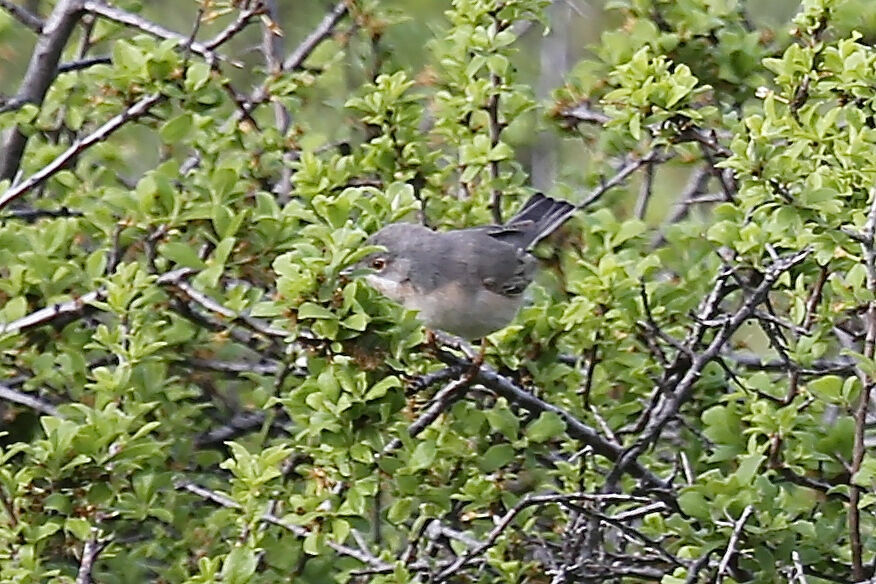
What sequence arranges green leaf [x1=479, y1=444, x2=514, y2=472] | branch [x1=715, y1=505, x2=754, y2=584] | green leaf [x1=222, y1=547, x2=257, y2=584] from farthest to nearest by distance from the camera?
green leaf [x1=479, y1=444, x2=514, y2=472] < green leaf [x1=222, y1=547, x2=257, y2=584] < branch [x1=715, y1=505, x2=754, y2=584]

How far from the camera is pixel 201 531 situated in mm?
3740

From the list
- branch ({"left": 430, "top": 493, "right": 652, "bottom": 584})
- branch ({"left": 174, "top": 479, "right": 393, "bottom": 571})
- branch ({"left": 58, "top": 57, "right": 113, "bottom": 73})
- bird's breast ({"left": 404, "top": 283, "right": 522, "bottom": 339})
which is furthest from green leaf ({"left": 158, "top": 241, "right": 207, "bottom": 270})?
branch ({"left": 58, "top": 57, "right": 113, "bottom": 73})

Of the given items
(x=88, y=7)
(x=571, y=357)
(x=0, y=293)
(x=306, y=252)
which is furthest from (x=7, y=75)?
(x=306, y=252)

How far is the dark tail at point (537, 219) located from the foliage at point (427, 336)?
0.10 m

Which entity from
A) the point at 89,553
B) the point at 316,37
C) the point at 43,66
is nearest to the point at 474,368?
the point at 89,553

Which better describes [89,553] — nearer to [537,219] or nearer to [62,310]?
[62,310]

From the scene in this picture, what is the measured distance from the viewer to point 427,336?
3709mm

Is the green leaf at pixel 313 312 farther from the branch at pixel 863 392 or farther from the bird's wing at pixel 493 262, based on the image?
the bird's wing at pixel 493 262

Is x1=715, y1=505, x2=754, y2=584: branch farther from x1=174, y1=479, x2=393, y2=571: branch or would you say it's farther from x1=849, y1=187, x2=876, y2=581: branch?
x1=174, y1=479, x2=393, y2=571: branch

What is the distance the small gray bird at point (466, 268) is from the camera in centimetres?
456

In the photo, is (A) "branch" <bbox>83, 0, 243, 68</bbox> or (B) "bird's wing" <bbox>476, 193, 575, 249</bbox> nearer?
(A) "branch" <bbox>83, 0, 243, 68</bbox>

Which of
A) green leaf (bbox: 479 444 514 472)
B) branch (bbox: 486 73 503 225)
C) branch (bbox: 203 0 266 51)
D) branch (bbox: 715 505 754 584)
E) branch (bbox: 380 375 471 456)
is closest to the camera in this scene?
branch (bbox: 715 505 754 584)

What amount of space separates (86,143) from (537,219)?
150 cm

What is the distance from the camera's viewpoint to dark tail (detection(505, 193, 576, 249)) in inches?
181
